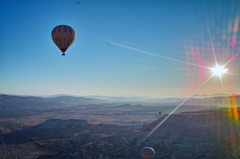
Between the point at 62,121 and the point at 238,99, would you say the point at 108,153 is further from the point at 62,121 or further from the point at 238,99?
the point at 238,99

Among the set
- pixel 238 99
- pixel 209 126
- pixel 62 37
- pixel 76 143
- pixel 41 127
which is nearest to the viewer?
pixel 62 37

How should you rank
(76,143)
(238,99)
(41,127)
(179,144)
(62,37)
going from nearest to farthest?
1. (62,37)
2. (179,144)
3. (76,143)
4. (41,127)
5. (238,99)

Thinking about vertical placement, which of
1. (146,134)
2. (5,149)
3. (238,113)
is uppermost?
(238,113)

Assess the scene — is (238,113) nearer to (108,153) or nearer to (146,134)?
(146,134)

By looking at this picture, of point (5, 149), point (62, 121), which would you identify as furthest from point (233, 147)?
point (62, 121)

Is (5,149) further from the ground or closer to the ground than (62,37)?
closer to the ground

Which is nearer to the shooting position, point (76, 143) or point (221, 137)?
point (221, 137)
